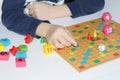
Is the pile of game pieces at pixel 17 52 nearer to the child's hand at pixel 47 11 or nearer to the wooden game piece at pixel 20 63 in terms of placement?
the wooden game piece at pixel 20 63

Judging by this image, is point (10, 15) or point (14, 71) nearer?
point (14, 71)

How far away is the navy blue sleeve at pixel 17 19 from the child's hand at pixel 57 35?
0.03 metres

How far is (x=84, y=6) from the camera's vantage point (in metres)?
0.93

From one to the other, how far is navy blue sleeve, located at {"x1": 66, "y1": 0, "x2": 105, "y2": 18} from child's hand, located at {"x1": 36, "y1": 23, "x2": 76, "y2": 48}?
178mm

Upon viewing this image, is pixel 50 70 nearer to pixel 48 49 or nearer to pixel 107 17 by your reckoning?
pixel 48 49

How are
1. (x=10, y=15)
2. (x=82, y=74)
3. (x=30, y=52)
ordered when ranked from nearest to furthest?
(x=82, y=74)
(x=30, y=52)
(x=10, y=15)

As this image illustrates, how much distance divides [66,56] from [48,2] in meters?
0.36

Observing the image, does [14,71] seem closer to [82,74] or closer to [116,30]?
[82,74]

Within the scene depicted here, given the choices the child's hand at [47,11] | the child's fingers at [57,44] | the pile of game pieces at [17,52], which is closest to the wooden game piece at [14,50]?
the pile of game pieces at [17,52]

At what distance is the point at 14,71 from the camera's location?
601 millimetres

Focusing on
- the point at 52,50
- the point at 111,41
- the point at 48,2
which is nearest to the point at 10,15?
the point at 48,2

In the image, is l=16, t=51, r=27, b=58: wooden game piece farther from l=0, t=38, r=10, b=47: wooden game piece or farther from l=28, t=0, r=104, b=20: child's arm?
l=28, t=0, r=104, b=20: child's arm

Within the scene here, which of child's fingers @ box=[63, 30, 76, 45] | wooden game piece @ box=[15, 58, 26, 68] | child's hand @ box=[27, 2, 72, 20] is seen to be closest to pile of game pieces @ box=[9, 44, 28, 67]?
wooden game piece @ box=[15, 58, 26, 68]

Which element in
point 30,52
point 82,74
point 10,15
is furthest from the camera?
point 10,15
